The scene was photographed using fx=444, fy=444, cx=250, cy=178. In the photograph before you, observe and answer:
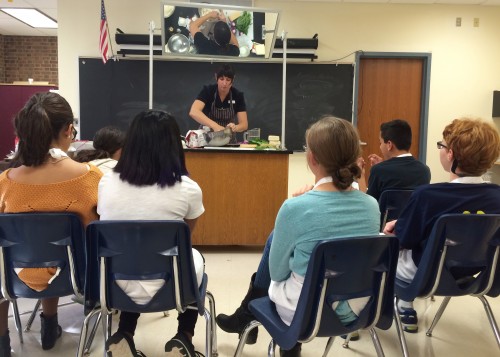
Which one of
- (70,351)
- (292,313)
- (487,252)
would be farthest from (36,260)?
(487,252)

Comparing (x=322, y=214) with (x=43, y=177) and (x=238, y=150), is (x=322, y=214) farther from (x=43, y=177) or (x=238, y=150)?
(x=238, y=150)

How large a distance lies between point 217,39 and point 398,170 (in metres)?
2.06

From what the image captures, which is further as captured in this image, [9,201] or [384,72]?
[384,72]

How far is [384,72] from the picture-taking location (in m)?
5.84

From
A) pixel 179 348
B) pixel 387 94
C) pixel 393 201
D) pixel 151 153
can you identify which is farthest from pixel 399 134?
pixel 387 94

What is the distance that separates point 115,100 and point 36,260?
13.9 ft

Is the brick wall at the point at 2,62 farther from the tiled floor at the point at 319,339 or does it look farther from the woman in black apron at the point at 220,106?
the tiled floor at the point at 319,339

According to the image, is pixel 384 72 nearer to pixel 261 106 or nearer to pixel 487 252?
pixel 261 106

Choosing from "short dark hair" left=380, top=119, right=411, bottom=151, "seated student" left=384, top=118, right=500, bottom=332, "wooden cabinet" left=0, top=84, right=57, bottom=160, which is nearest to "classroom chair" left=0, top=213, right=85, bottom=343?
"seated student" left=384, top=118, right=500, bottom=332

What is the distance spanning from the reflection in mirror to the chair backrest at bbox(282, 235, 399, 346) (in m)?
2.78

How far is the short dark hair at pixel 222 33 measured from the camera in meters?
3.83

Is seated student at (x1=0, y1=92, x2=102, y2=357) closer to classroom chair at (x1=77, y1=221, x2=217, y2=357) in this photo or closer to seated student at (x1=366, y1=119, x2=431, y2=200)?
classroom chair at (x1=77, y1=221, x2=217, y2=357)

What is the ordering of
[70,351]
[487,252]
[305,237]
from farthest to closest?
[70,351]
[487,252]
[305,237]

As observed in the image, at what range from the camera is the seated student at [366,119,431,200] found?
264 cm
